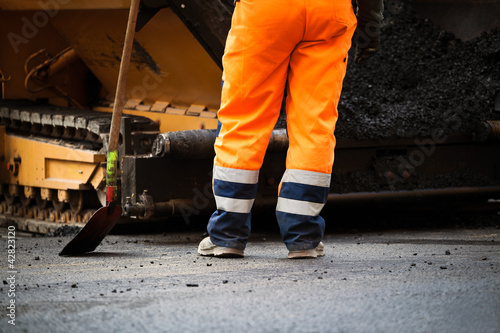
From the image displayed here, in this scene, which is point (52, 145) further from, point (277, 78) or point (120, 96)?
point (277, 78)

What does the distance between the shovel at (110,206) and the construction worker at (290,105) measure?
0.72m

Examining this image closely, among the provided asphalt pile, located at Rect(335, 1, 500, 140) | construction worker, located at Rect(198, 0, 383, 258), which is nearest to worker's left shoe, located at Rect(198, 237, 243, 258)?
Answer: construction worker, located at Rect(198, 0, 383, 258)

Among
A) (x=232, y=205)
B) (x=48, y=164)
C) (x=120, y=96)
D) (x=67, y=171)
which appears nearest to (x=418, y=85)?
(x=120, y=96)

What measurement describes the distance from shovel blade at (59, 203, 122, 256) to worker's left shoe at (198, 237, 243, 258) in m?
0.61

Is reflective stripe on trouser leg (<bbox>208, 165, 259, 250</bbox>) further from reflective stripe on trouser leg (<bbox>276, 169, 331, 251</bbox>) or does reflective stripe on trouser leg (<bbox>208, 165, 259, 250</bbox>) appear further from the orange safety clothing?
reflective stripe on trouser leg (<bbox>276, 169, 331, 251</bbox>)

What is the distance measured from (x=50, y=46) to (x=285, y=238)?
11.3 ft

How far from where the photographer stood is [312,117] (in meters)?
3.32

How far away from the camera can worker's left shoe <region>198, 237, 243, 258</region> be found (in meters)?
3.43

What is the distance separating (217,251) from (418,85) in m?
2.39

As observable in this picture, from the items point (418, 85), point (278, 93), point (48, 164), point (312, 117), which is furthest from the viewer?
point (48, 164)

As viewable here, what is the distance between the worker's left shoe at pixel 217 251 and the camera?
11.3 feet

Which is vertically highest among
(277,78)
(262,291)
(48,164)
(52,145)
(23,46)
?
(277,78)

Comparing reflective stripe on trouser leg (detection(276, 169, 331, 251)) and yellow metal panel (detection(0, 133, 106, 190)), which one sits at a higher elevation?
reflective stripe on trouser leg (detection(276, 169, 331, 251))

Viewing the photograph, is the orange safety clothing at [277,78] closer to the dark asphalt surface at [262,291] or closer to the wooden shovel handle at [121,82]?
the dark asphalt surface at [262,291]
